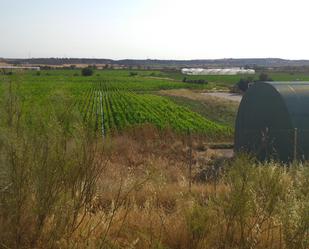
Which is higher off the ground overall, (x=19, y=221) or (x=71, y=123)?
(x=71, y=123)

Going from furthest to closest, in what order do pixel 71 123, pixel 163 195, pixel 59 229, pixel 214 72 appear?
pixel 214 72
pixel 163 195
pixel 71 123
pixel 59 229

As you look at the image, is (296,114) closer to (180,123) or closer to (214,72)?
(180,123)

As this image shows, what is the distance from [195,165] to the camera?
15.7m

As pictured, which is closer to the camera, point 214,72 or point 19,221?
point 19,221

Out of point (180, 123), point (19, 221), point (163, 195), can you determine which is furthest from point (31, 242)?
point (180, 123)

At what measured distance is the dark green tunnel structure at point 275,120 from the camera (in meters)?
14.0

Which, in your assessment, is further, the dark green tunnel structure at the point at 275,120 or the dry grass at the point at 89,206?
the dark green tunnel structure at the point at 275,120

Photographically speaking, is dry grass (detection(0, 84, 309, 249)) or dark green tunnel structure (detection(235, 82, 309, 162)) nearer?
dry grass (detection(0, 84, 309, 249))

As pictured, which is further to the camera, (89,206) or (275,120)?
(275,120)

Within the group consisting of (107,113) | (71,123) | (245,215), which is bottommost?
(107,113)

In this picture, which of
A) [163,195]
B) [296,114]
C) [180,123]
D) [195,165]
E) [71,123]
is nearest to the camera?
[71,123]

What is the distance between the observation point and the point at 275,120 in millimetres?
15172

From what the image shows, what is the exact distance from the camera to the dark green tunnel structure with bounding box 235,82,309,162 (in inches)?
549

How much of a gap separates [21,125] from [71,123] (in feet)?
2.03
